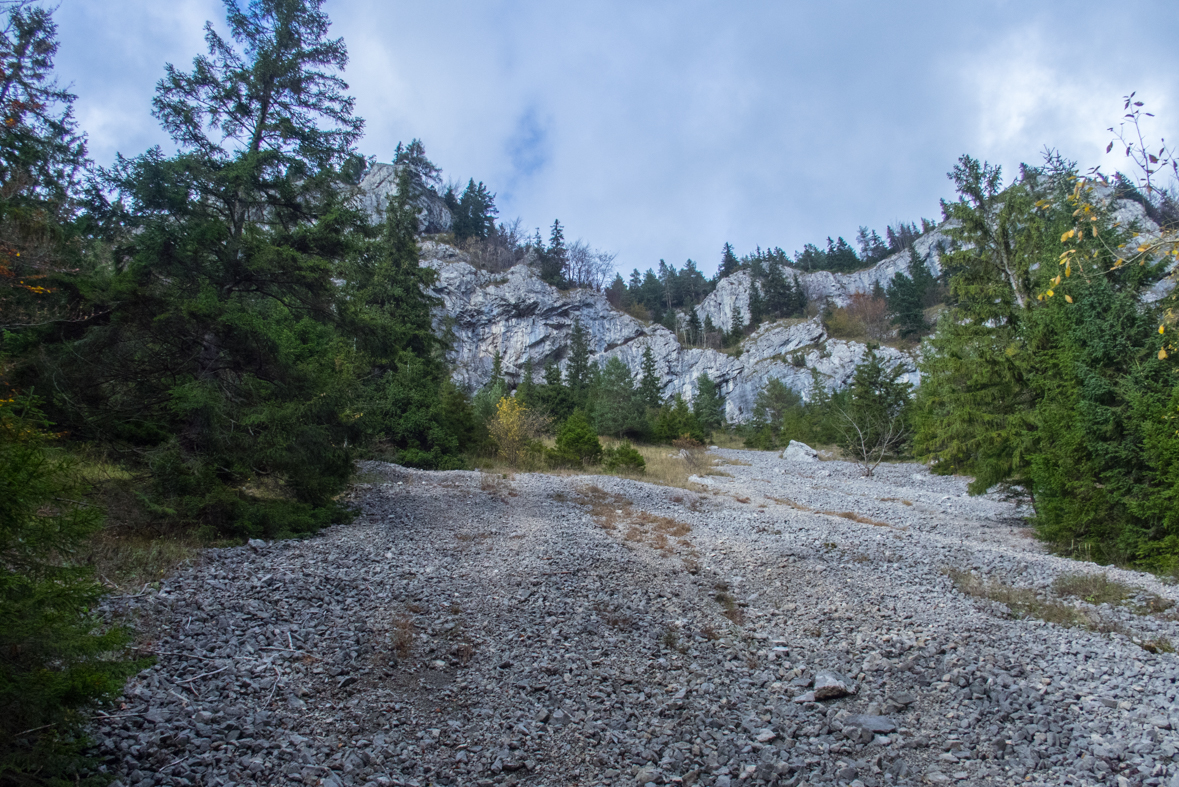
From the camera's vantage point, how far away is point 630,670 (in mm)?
4660

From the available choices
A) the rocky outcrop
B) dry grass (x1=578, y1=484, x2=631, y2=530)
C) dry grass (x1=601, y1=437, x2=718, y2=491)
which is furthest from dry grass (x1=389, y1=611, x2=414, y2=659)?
the rocky outcrop

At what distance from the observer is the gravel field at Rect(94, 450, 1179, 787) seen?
11.0 feet

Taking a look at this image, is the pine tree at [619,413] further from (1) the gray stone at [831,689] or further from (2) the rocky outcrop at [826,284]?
(2) the rocky outcrop at [826,284]

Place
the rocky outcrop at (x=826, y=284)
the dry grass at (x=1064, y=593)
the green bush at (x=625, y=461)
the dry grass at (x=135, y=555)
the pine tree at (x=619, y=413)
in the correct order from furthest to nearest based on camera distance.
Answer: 1. the rocky outcrop at (x=826, y=284)
2. the pine tree at (x=619, y=413)
3. the green bush at (x=625, y=461)
4. the dry grass at (x=1064, y=593)
5. the dry grass at (x=135, y=555)

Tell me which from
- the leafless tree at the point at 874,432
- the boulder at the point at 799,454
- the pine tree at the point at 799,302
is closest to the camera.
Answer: the leafless tree at the point at 874,432

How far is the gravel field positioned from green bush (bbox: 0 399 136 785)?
614 millimetres

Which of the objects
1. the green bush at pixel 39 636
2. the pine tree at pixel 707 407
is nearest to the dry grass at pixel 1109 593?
the green bush at pixel 39 636

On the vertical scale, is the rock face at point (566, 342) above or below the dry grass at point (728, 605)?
above

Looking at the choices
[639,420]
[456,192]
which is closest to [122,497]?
[639,420]

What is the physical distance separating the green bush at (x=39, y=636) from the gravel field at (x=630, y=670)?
614mm

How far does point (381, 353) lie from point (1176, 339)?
13309mm

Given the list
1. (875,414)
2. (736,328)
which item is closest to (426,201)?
(736,328)

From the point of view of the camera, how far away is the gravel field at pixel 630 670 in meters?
3.35

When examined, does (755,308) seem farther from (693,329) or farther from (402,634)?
(402,634)
